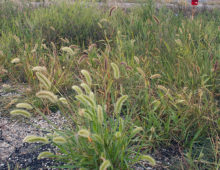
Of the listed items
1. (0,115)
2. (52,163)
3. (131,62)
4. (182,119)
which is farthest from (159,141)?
(0,115)

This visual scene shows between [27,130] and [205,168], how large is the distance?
137cm

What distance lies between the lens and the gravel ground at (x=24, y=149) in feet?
5.65

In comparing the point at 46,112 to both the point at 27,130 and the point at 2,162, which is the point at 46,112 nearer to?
the point at 27,130

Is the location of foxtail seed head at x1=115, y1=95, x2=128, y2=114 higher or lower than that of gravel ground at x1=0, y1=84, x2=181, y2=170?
higher

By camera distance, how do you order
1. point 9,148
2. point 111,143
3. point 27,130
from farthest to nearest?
point 27,130 → point 9,148 → point 111,143

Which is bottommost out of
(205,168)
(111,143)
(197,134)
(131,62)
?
(205,168)

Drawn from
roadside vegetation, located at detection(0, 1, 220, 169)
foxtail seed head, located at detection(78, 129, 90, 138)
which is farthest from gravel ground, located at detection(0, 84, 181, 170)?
foxtail seed head, located at detection(78, 129, 90, 138)

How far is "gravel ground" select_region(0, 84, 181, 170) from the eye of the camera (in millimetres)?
1724

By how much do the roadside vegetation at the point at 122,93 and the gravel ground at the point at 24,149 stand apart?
3.0 inches

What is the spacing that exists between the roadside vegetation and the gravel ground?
0.25 ft

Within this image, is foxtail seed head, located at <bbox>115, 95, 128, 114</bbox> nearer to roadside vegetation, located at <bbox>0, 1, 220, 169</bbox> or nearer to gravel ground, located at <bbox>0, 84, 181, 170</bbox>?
roadside vegetation, located at <bbox>0, 1, 220, 169</bbox>

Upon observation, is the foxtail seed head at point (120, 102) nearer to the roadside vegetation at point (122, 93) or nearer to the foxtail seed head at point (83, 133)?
the roadside vegetation at point (122, 93)

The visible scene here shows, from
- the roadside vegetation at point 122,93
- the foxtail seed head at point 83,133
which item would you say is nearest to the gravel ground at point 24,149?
the roadside vegetation at point 122,93

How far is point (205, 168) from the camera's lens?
1.74m
